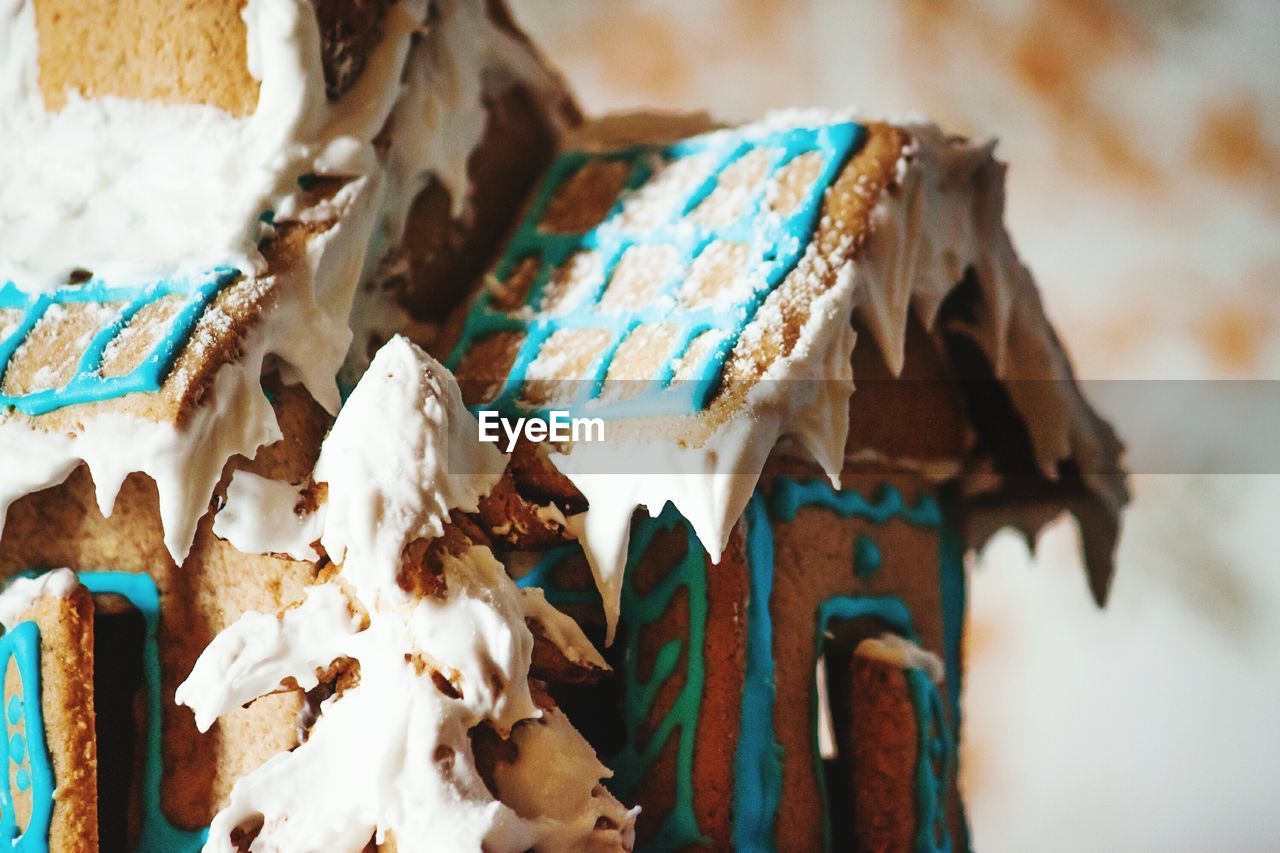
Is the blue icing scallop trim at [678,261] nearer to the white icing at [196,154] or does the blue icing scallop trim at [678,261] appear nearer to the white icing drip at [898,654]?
the white icing at [196,154]

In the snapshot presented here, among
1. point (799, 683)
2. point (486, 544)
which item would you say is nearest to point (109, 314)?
point (486, 544)

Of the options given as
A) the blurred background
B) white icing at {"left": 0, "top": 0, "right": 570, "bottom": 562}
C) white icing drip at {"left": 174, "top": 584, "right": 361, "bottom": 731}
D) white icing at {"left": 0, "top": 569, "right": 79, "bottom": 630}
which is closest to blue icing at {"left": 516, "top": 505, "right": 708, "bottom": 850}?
white icing drip at {"left": 174, "top": 584, "right": 361, "bottom": 731}

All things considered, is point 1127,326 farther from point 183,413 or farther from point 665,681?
point 183,413

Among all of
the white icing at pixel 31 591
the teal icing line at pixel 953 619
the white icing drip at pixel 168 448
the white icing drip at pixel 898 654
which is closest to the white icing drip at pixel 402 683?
the white icing drip at pixel 168 448

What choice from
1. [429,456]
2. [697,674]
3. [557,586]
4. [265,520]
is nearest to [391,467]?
[429,456]

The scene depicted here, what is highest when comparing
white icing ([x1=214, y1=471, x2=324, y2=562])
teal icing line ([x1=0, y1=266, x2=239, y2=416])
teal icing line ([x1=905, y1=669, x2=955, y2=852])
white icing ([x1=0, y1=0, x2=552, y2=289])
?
white icing ([x1=0, y1=0, x2=552, y2=289])

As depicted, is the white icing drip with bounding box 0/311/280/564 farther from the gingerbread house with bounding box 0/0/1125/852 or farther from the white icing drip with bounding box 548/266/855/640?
the white icing drip with bounding box 548/266/855/640
